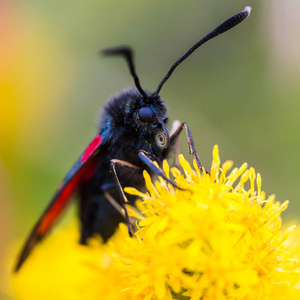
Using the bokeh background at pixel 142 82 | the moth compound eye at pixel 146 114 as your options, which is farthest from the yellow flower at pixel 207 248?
the bokeh background at pixel 142 82

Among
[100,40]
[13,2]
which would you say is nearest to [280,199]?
[100,40]

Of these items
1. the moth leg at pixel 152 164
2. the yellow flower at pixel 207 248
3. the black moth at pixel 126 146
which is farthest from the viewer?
the black moth at pixel 126 146

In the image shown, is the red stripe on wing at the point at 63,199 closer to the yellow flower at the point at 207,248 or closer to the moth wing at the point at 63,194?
the moth wing at the point at 63,194

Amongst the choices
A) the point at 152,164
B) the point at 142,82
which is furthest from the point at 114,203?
the point at 142,82

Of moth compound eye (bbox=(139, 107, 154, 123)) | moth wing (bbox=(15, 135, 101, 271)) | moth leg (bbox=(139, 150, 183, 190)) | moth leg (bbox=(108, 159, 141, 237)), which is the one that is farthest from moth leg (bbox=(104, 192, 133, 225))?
moth compound eye (bbox=(139, 107, 154, 123))

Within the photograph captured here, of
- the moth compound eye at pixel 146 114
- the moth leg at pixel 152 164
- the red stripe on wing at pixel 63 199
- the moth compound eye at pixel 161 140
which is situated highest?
the moth compound eye at pixel 146 114

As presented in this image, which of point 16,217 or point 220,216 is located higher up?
point 220,216

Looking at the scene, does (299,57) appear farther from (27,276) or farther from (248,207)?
(27,276)
